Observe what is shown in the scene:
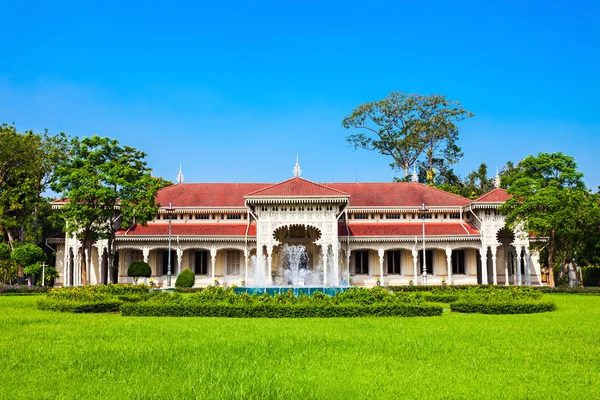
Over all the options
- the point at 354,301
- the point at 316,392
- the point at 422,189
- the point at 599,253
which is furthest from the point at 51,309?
the point at 599,253

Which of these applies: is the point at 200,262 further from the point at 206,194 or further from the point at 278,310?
the point at 278,310

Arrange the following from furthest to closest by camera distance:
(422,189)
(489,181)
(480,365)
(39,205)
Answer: (489,181) → (39,205) → (422,189) → (480,365)

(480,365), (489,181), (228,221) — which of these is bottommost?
(480,365)

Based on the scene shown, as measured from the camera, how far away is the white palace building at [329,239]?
34.7m

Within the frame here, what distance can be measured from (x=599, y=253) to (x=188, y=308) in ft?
97.1

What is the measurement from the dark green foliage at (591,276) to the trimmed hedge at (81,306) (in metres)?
33.7

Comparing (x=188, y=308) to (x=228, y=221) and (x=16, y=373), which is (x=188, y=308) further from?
(x=228, y=221)

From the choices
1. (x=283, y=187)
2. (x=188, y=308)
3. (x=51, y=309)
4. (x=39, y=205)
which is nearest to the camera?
(x=188, y=308)

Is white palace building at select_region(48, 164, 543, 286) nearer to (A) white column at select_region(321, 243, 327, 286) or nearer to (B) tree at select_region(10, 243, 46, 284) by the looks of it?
(A) white column at select_region(321, 243, 327, 286)

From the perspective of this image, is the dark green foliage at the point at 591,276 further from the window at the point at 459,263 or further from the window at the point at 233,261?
the window at the point at 233,261

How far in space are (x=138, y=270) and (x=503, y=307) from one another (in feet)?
76.0

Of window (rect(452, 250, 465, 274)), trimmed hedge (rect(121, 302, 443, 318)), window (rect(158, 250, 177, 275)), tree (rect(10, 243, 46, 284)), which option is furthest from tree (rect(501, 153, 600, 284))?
tree (rect(10, 243, 46, 284))

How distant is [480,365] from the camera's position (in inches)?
362

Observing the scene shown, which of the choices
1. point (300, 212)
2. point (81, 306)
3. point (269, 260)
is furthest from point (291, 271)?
point (81, 306)
